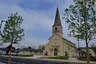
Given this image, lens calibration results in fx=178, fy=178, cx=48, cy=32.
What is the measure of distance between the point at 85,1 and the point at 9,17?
9.09 m

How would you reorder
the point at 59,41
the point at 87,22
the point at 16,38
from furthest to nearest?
the point at 59,41 → the point at 16,38 → the point at 87,22

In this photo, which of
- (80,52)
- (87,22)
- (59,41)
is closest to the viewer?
(87,22)

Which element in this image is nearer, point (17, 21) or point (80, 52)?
point (17, 21)

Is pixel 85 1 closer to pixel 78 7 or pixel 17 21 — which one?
pixel 78 7

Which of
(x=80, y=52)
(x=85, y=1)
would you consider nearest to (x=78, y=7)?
(x=85, y=1)

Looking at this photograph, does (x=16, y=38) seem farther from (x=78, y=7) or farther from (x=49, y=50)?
(x=49, y=50)

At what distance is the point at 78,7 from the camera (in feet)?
44.5

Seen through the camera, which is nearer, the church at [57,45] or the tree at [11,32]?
the tree at [11,32]

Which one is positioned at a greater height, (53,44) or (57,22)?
(57,22)

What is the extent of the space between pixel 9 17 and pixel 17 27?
1.43 m

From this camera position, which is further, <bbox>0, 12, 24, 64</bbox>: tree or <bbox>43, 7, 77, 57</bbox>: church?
<bbox>43, 7, 77, 57</bbox>: church

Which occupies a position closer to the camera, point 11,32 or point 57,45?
point 11,32

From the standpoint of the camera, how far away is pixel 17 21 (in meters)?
19.2

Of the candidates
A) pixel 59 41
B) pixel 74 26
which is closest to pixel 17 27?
pixel 74 26
